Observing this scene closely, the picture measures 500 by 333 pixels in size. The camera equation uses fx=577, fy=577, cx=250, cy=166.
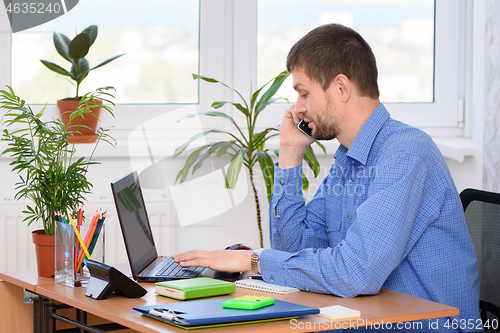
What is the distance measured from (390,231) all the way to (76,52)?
1.85 m

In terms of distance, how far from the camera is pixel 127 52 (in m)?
2.86

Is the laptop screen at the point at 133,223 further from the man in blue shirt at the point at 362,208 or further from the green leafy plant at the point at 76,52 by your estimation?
the green leafy plant at the point at 76,52

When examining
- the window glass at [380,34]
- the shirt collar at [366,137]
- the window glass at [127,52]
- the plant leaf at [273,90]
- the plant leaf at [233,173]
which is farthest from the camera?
the window glass at [380,34]

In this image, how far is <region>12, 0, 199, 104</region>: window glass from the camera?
2766mm

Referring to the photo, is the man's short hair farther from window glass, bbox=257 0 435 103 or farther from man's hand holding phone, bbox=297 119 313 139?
window glass, bbox=257 0 435 103

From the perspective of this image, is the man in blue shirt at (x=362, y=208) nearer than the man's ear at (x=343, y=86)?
Yes

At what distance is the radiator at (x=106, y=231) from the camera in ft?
8.11

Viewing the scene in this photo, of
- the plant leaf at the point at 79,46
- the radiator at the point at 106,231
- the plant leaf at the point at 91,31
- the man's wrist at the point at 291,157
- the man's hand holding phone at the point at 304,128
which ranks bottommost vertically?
the radiator at the point at 106,231

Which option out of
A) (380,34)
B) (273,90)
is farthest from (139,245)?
(380,34)

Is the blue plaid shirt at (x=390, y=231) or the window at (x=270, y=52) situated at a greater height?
the window at (x=270, y=52)

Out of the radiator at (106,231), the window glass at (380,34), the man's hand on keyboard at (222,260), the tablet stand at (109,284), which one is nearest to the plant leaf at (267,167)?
the radiator at (106,231)

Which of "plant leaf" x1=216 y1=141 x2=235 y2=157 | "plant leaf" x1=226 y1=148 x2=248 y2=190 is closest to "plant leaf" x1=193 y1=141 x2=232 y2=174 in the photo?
"plant leaf" x1=216 y1=141 x2=235 y2=157

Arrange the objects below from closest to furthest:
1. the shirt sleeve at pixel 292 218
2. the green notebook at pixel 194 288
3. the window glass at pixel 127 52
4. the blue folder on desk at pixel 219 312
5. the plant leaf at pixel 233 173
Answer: the blue folder on desk at pixel 219 312 < the green notebook at pixel 194 288 < the shirt sleeve at pixel 292 218 < the plant leaf at pixel 233 173 < the window glass at pixel 127 52

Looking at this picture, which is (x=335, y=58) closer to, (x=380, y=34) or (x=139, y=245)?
(x=139, y=245)
